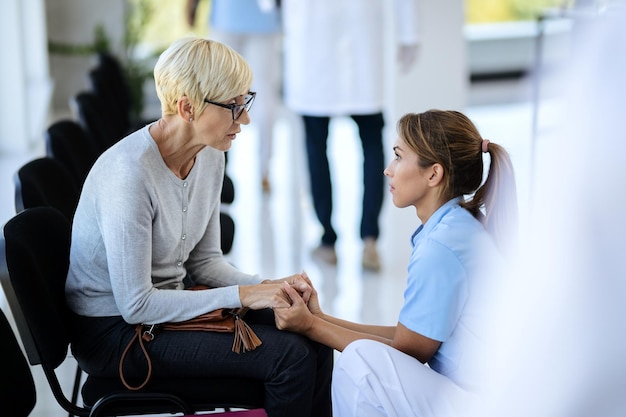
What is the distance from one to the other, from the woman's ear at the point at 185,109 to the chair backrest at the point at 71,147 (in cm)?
92

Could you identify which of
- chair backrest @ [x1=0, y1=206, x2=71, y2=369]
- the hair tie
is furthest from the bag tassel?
the hair tie

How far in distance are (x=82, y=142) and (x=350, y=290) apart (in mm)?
1287

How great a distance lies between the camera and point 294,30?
4043 mm

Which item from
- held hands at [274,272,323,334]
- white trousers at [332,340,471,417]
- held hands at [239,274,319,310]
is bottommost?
white trousers at [332,340,471,417]

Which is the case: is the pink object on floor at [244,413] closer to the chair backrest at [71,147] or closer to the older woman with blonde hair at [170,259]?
the older woman with blonde hair at [170,259]

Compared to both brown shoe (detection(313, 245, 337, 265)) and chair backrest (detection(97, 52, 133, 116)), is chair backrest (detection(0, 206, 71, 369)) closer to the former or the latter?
brown shoe (detection(313, 245, 337, 265))

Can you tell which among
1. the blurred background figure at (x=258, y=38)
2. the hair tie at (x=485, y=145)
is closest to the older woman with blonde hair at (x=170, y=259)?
the hair tie at (x=485, y=145)

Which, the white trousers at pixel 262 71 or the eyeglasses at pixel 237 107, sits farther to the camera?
the white trousers at pixel 262 71

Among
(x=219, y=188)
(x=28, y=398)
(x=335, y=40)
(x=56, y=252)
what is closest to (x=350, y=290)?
(x=335, y=40)

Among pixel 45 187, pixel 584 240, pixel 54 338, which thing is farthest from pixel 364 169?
pixel 584 240

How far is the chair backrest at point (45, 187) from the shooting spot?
2.27 m

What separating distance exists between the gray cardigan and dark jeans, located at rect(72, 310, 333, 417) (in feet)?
0.19

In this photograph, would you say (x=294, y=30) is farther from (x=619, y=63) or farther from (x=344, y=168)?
(x=619, y=63)

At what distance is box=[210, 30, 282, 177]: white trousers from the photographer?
491 centimetres
